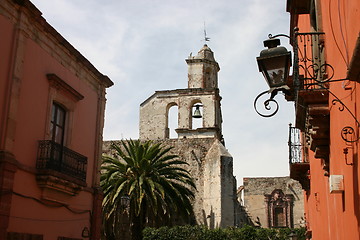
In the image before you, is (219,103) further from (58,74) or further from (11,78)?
(11,78)

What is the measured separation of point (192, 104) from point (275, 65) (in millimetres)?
22926

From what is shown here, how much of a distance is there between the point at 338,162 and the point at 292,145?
22.6 ft

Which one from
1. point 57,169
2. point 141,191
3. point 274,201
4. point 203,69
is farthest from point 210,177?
point 57,169

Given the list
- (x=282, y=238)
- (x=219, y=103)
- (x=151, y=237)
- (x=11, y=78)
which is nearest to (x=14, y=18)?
(x=11, y=78)

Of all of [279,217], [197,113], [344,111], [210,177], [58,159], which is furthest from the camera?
[279,217]

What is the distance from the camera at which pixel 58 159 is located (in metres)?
11.5

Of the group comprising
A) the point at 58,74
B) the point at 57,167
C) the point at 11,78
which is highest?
the point at 58,74

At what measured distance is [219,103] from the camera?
28172mm

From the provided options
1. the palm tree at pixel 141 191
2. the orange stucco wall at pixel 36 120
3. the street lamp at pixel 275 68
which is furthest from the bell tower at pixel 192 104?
the street lamp at pixel 275 68

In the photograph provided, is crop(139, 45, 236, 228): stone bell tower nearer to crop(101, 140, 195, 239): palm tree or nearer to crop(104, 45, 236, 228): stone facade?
crop(104, 45, 236, 228): stone facade

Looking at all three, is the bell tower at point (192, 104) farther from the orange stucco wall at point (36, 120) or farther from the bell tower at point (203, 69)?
the orange stucco wall at point (36, 120)

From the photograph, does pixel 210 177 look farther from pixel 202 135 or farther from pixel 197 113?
pixel 197 113

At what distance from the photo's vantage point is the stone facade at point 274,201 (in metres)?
39.1

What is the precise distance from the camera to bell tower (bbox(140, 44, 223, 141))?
2767 cm
